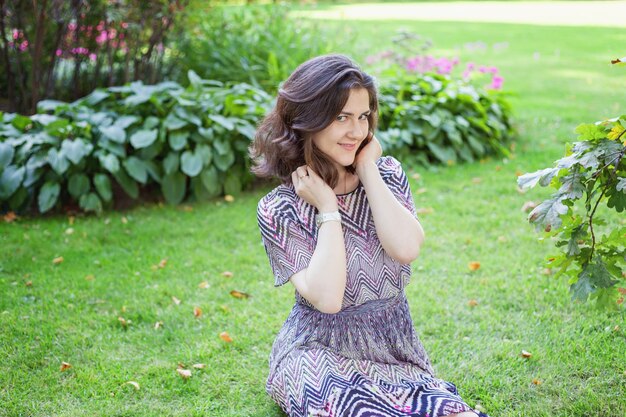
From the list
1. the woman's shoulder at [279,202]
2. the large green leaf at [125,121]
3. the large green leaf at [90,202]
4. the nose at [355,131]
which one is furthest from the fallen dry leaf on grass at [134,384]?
the large green leaf at [125,121]

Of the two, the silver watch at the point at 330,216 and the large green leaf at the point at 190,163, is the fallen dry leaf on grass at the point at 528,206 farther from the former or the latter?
the silver watch at the point at 330,216

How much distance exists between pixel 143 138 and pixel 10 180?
36.3 inches

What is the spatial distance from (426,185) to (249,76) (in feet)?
7.17

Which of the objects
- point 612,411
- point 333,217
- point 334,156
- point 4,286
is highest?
point 334,156

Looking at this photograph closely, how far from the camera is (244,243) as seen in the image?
15.2 feet

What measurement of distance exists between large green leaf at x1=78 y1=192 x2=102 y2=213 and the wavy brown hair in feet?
8.72

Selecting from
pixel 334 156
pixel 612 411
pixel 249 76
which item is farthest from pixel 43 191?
pixel 612 411

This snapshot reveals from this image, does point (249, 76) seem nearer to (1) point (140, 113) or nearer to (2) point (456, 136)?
(1) point (140, 113)

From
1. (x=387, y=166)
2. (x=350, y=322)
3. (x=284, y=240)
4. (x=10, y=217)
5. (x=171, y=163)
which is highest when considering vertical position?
(x=387, y=166)

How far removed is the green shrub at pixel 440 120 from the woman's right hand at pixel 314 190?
335 cm

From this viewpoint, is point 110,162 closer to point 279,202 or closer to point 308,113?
point 279,202

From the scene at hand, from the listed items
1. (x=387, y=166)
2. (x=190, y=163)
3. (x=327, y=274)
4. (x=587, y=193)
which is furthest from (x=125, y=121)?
(x=587, y=193)

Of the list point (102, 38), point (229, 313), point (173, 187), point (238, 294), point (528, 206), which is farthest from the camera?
point (102, 38)

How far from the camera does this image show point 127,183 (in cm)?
513
